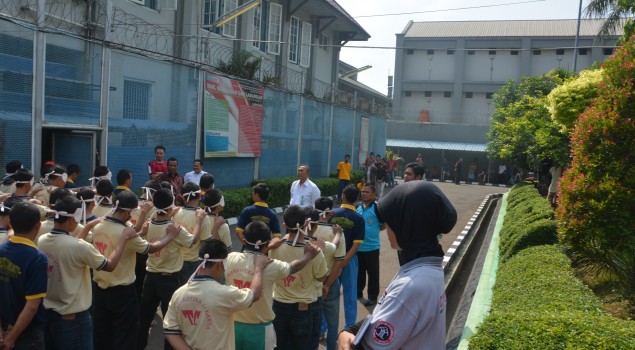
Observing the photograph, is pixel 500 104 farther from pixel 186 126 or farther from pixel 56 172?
pixel 56 172

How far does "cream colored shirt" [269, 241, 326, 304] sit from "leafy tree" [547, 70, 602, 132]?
224 inches

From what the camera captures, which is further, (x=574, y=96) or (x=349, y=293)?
(x=574, y=96)

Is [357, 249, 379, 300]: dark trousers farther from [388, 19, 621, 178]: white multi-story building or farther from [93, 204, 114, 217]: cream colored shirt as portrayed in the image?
[388, 19, 621, 178]: white multi-story building

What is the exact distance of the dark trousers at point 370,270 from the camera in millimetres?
7375

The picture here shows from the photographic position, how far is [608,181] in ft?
18.4

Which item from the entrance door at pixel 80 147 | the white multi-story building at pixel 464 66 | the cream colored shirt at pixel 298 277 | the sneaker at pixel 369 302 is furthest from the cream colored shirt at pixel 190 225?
the white multi-story building at pixel 464 66

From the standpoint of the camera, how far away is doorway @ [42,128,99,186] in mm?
9945

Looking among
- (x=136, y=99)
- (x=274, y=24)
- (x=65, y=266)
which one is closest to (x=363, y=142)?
(x=274, y=24)

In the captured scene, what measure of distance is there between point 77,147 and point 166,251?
221 inches

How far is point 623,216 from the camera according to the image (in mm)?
5512

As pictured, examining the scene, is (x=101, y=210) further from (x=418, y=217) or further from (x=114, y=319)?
(x=418, y=217)

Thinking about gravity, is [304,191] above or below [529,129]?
below

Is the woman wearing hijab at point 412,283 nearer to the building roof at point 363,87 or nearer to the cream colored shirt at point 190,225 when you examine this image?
the cream colored shirt at point 190,225

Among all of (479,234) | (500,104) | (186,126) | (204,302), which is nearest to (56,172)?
(204,302)
